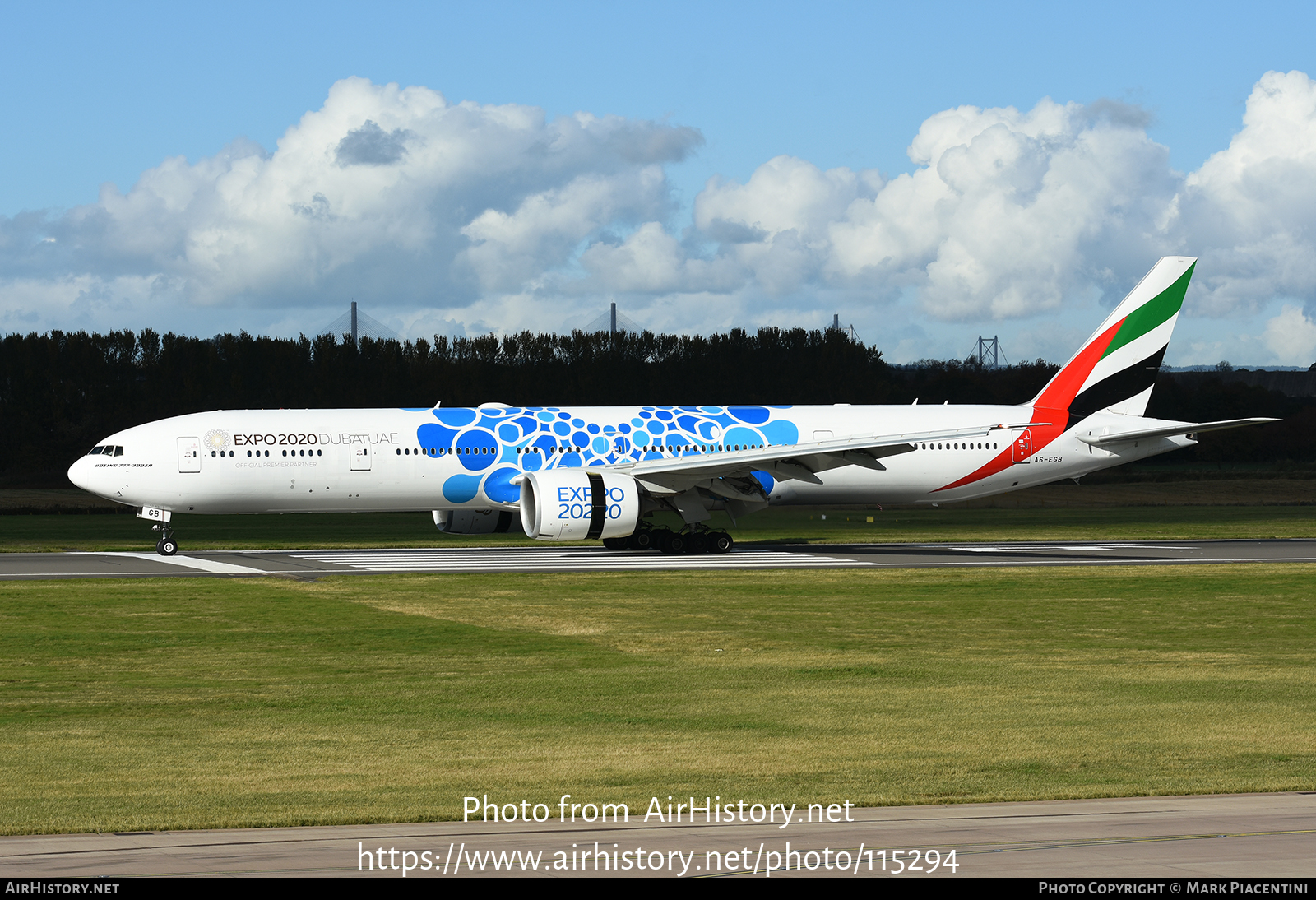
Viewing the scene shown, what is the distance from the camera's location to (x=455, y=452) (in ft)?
119

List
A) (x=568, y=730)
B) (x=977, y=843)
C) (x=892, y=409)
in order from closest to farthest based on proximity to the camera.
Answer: (x=977, y=843), (x=568, y=730), (x=892, y=409)

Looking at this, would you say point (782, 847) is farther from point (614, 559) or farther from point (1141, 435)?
point (1141, 435)

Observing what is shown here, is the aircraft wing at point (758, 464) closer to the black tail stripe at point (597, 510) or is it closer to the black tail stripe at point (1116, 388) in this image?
the black tail stripe at point (597, 510)

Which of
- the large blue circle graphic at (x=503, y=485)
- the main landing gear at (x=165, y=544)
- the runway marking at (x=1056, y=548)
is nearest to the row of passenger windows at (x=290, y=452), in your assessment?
the main landing gear at (x=165, y=544)

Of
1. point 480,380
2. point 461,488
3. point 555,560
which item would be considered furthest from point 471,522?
point 480,380

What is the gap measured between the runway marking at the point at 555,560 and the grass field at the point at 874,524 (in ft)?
14.0

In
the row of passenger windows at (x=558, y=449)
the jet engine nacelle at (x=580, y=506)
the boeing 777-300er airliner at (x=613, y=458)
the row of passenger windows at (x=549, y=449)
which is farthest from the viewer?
the row of passenger windows at (x=558, y=449)

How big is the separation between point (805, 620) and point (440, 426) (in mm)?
16867

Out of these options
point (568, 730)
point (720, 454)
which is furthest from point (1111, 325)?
point (568, 730)

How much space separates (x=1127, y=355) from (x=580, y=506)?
18.5 m

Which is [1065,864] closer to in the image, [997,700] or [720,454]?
[997,700]

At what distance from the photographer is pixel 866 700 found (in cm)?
1457

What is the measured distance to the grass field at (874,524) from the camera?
141 ft

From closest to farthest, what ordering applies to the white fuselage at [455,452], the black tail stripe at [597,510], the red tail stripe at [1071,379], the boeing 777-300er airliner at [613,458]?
the black tail stripe at [597,510]
the boeing 777-300er airliner at [613,458]
the white fuselage at [455,452]
the red tail stripe at [1071,379]
